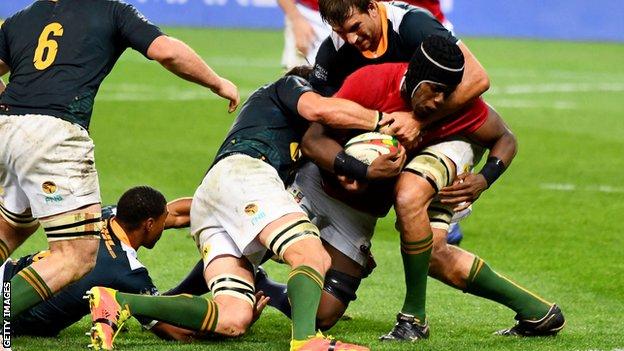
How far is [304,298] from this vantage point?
6.06 m

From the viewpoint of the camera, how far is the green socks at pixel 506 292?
6.83 metres

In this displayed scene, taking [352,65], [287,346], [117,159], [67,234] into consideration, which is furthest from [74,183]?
[117,159]

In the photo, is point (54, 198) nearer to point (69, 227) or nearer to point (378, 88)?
point (69, 227)

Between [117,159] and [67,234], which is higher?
[67,234]

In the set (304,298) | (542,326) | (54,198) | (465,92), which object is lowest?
(542,326)

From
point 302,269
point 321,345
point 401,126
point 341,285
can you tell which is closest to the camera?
point 321,345

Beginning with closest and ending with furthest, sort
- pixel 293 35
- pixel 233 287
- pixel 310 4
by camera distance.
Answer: pixel 233 287 < pixel 293 35 < pixel 310 4

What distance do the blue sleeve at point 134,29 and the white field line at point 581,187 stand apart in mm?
6722

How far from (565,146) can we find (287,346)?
9.27 meters

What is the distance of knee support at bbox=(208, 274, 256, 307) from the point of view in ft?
21.4

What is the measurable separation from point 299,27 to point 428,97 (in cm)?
359

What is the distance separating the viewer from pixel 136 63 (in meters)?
22.9

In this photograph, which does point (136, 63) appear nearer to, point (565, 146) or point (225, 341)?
point (565, 146)

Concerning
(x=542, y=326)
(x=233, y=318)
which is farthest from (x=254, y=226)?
(x=542, y=326)
